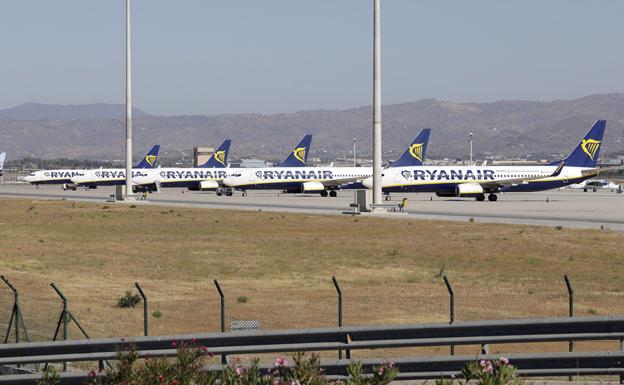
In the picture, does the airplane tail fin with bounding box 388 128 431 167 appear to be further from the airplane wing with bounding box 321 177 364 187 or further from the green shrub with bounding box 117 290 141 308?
the green shrub with bounding box 117 290 141 308

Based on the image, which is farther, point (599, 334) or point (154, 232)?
point (154, 232)

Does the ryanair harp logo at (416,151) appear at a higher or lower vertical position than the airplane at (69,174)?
higher

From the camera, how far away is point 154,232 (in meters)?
58.2

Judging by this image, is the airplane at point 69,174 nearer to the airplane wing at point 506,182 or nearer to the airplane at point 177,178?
the airplane at point 177,178

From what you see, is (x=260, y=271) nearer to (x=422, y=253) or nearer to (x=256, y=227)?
(x=422, y=253)

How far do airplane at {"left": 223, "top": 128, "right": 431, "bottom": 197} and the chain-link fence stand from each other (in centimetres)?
7660

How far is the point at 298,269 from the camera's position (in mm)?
39625

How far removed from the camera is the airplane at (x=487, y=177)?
96.3 m

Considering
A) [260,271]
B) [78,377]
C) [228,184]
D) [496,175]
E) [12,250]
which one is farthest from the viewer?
[228,184]

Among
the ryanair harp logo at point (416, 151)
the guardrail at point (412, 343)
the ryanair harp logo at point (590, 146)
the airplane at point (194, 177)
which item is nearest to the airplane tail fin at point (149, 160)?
the airplane at point (194, 177)

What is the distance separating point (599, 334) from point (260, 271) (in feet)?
81.3

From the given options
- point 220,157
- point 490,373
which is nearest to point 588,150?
point 220,157

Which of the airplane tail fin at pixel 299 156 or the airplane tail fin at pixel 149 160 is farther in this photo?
the airplane tail fin at pixel 149 160

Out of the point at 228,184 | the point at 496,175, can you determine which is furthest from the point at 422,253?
the point at 228,184
